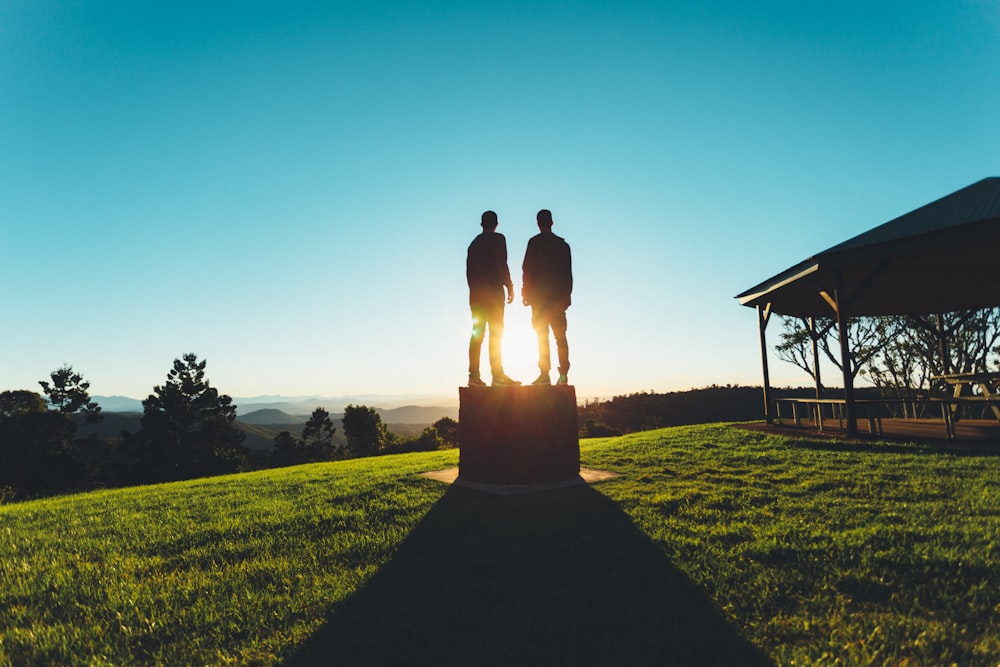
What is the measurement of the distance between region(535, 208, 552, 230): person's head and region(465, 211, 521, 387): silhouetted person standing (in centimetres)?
61

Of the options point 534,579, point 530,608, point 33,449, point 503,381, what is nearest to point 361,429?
point 33,449

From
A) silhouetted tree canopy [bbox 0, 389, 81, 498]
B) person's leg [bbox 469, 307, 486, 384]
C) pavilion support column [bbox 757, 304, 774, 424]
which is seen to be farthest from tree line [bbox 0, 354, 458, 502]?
person's leg [bbox 469, 307, 486, 384]

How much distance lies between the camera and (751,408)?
3700 centimetres

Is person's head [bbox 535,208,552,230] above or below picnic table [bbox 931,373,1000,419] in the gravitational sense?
above

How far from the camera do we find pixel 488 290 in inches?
289

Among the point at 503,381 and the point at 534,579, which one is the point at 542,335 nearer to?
the point at 503,381

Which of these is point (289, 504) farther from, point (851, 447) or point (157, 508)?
point (851, 447)

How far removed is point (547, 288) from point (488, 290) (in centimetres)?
88

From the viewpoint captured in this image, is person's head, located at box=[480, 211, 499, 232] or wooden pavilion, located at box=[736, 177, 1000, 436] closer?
person's head, located at box=[480, 211, 499, 232]

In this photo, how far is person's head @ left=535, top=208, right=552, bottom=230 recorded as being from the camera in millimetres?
7402

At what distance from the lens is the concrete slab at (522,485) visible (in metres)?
6.27

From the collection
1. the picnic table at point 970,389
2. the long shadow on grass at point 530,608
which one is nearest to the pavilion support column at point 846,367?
the picnic table at point 970,389

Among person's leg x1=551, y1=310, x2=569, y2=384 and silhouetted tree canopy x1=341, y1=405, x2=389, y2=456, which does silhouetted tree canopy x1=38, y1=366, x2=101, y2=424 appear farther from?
person's leg x1=551, y1=310, x2=569, y2=384

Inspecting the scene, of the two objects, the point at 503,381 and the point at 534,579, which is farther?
the point at 503,381
